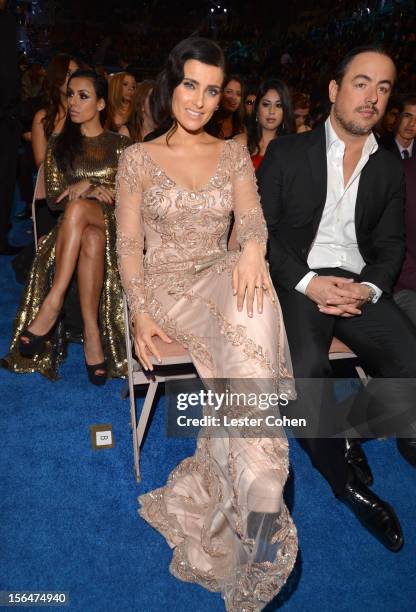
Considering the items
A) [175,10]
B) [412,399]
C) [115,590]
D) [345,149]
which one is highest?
[175,10]

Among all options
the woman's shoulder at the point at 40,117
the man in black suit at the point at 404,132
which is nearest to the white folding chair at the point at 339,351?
the man in black suit at the point at 404,132

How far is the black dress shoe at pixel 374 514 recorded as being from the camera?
213cm

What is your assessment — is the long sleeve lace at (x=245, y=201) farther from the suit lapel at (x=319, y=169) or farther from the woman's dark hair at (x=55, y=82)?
the woman's dark hair at (x=55, y=82)

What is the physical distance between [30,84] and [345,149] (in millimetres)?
5499

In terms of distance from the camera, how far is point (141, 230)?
7.39ft

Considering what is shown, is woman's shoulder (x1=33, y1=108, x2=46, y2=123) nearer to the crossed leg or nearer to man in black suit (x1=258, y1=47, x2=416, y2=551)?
the crossed leg

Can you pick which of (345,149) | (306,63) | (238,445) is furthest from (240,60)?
(238,445)

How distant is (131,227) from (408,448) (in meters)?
1.56

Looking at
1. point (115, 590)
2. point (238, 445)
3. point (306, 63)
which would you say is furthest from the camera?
point (306, 63)

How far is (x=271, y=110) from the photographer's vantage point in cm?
396

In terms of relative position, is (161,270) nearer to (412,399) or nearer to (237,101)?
(412,399)

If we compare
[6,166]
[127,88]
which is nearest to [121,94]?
[127,88]

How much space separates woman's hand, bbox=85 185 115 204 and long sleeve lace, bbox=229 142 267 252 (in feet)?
3.09

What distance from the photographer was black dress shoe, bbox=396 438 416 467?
246 cm
